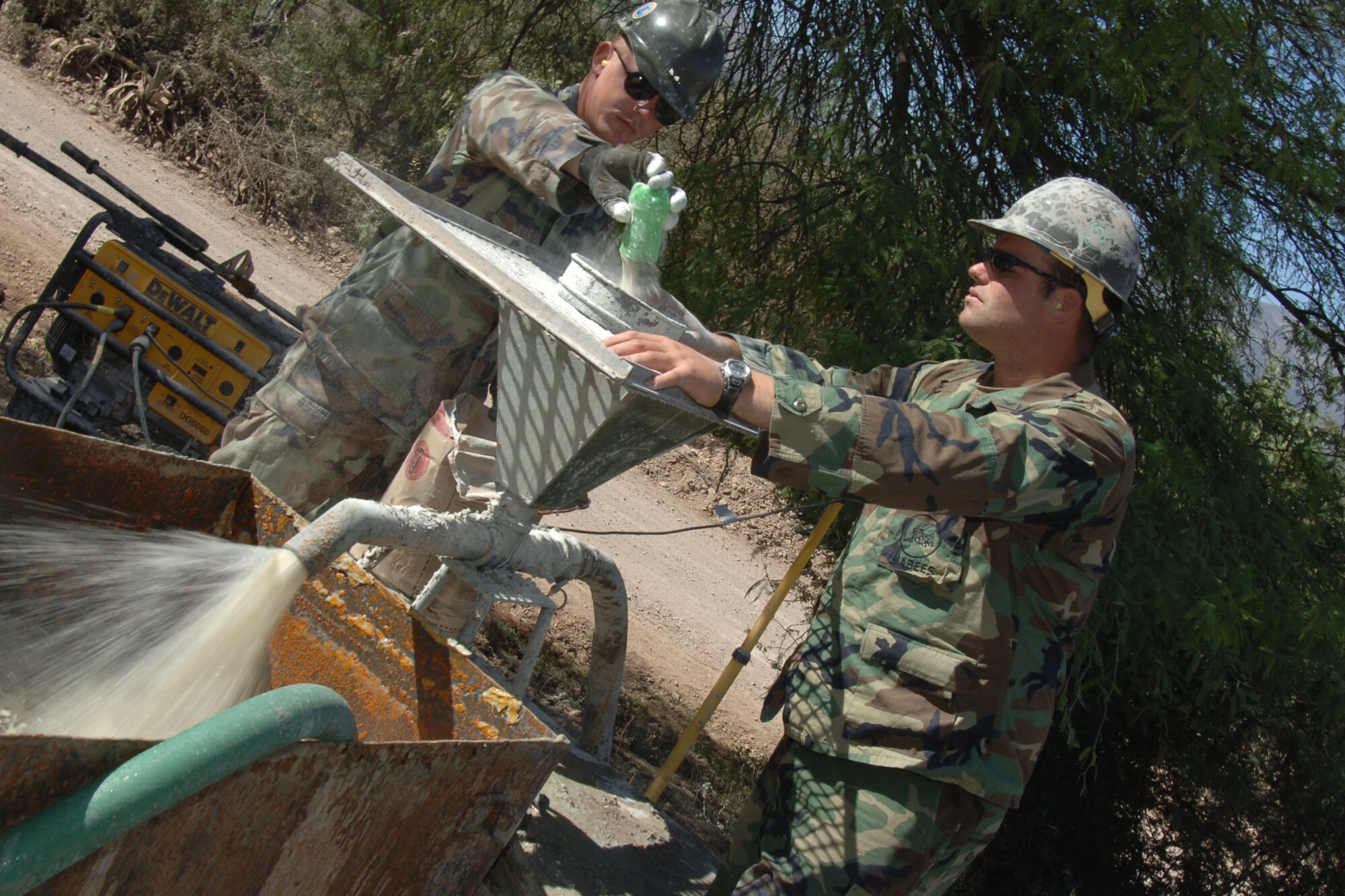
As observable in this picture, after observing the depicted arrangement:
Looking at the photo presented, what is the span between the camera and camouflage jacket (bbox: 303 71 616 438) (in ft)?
9.88

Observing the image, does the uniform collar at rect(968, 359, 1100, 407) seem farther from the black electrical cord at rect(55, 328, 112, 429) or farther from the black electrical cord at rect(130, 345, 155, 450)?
the black electrical cord at rect(55, 328, 112, 429)

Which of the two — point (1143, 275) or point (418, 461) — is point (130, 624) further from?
point (1143, 275)

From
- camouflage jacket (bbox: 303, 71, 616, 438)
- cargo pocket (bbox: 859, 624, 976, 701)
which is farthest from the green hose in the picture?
camouflage jacket (bbox: 303, 71, 616, 438)

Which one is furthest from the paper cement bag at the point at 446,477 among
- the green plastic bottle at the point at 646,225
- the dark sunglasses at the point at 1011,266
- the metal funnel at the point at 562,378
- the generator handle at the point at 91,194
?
the generator handle at the point at 91,194

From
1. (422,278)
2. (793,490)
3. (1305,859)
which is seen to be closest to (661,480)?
(793,490)

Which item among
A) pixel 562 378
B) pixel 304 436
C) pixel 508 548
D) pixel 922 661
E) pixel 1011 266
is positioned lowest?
pixel 304 436

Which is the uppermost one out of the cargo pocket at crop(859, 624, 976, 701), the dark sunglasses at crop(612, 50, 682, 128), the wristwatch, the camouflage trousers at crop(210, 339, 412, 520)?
the dark sunglasses at crop(612, 50, 682, 128)

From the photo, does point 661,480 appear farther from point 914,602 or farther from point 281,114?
point 914,602

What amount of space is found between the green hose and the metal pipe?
1.86 ft

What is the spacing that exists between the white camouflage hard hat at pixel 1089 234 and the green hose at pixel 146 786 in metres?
1.74

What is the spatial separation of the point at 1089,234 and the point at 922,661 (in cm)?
97

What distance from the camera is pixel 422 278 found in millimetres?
3004

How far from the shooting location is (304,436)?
3102 millimetres

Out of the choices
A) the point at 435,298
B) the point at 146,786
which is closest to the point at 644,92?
the point at 435,298
